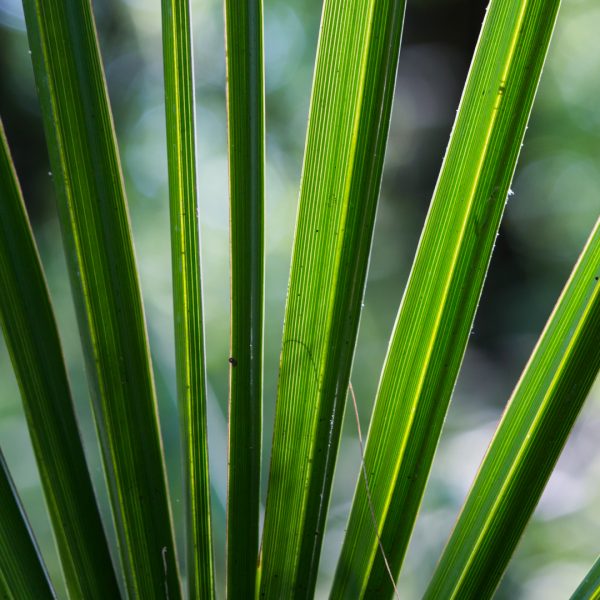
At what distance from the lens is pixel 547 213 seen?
1.43 meters

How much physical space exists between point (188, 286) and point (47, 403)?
0.15m

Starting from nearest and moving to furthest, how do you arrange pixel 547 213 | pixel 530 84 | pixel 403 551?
Answer: pixel 530 84, pixel 403 551, pixel 547 213

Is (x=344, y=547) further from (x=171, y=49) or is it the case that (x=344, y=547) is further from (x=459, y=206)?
(x=171, y=49)

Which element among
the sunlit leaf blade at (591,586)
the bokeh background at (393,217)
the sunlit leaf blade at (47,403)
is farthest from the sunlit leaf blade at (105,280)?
the bokeh background at (393,217)

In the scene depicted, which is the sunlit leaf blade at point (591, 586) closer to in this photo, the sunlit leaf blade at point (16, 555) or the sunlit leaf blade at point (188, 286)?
the sunlit leaf blade at point (188, 286)

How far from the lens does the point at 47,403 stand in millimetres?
490

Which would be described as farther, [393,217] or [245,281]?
[393,217]

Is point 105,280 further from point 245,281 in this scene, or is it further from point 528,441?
point 528,441

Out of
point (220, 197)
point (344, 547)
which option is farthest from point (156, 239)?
point (344, 547)

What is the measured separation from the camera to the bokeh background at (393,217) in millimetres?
1388

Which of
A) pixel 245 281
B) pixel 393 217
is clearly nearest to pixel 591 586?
pixel 245 281

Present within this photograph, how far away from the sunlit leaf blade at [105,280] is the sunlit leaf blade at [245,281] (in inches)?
2.6

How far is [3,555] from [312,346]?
30 cm

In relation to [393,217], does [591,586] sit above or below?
below
